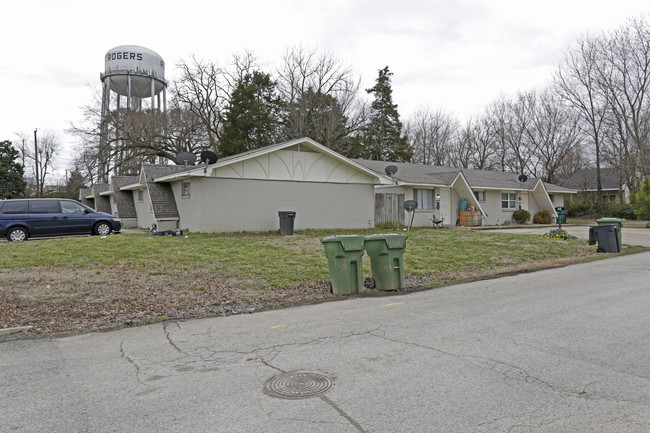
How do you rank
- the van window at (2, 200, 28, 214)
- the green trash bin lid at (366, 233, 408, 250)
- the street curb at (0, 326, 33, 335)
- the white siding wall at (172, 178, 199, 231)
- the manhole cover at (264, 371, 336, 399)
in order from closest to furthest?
the manhole cover at (264, 371, 336, 399) → the street curb at (0, 326, 33, 335) → the green trash bin lid at (366, 233, 408, 250) → the van window at (2, 200, 28, 214) → the white siding wall at (172, 178, 199, 231)

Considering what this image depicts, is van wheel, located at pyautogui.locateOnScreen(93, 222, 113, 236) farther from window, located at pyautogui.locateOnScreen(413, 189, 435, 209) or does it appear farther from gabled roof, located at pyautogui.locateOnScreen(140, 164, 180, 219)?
window, located at pyautogui.locateOnScreen(413, 189, 435, 209)

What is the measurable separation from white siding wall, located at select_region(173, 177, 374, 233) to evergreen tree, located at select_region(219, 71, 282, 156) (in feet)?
59.5

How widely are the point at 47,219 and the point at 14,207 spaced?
1.11 m

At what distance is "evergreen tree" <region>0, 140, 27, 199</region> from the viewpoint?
3759 centimetres

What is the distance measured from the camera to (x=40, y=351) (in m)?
5.16

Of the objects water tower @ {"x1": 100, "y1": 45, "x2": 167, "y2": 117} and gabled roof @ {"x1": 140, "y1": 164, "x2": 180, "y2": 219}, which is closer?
gabled roof @ {"x1": 140, "y1": 164, "x2": 180, "y2": 219}

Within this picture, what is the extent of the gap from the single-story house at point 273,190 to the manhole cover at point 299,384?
1471 centimetres

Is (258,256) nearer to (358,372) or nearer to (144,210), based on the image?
(358,372)

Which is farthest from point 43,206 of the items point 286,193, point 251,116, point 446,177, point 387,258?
point 251,116

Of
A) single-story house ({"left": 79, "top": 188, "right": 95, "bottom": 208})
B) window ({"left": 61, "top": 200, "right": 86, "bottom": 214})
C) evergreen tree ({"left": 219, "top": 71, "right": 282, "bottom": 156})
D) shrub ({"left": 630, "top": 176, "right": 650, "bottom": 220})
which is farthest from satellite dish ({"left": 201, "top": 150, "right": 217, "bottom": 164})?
shrub ({"left": 630, "top": 176, "right": 650, "bottom": 220})

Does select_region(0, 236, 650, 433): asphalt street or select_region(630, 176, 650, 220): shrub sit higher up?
select_region(630, 176, 650, 220): shrub

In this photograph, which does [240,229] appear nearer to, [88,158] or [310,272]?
[310,272]

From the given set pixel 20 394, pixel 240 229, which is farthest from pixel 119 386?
pixel 240 229

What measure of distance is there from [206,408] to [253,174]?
16482mm
